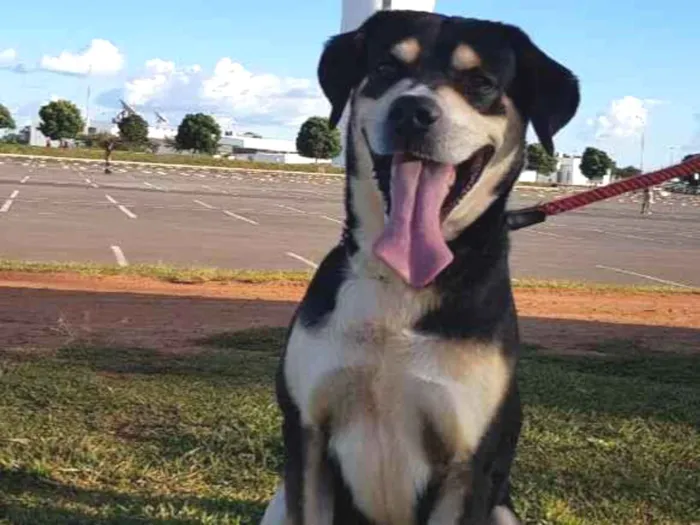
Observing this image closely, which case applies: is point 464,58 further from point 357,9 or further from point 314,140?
point 314,140

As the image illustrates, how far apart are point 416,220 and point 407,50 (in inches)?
23.7

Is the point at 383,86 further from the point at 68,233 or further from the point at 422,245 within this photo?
the point at 68,233

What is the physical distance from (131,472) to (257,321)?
5490mm

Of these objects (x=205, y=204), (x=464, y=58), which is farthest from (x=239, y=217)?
(x=464, y=58)

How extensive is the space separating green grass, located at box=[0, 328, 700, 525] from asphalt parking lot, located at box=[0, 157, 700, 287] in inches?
251

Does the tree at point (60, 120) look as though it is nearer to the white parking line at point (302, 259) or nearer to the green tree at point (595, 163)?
the green tree at point (595, 163)

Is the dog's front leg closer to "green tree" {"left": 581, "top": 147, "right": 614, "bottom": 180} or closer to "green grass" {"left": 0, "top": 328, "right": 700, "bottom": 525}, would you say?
"green grass" {"left": 0, "top": 328, "right": 700, "bottom": 525}

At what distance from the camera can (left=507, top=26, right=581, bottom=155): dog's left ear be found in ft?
13.5

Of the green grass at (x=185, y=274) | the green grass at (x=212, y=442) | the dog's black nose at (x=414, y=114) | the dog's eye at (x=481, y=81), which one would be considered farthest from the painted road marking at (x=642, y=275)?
the dog's black nose at (x=414, y=114)

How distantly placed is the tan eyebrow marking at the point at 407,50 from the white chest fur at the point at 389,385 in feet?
2.51

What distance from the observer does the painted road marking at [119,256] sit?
55.2ft

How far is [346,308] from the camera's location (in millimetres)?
3916

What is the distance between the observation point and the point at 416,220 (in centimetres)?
384

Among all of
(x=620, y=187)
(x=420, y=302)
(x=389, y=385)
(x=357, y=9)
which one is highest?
(x=357, y=9)
